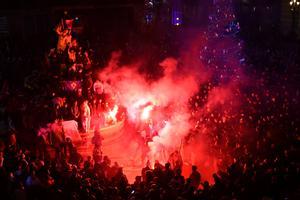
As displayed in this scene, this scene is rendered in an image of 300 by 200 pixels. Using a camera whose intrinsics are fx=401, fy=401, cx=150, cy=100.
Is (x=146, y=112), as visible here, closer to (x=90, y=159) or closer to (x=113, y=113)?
(x=113, y=113)

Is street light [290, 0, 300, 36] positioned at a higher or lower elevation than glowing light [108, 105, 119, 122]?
higher

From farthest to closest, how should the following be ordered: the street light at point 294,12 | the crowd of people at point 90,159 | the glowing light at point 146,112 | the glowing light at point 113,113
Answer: the street light at point 294,12
the glowing light at point 113,113
the glowing light at point 146,112
the crowd of people at point 90,159

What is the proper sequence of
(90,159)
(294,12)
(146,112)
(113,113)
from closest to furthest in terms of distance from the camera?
(90,159)
(146,112)
(113,113)
(294,12)

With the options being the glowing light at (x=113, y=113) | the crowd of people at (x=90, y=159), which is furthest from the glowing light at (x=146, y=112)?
the crowd of people at (x=90, y=159)

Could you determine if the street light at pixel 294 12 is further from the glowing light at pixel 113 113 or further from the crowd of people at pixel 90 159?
the glowing light at pixel 113 113

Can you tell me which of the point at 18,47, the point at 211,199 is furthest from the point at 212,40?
the point at 211,199

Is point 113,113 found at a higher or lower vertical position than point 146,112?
lower

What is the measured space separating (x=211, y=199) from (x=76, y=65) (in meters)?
10.2

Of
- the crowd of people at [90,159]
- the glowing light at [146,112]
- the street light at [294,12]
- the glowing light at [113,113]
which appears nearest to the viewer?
the crowd of people at [90,159]

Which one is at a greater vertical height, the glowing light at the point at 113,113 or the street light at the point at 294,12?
the street light at the point at 294,12

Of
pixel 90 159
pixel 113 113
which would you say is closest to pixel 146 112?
pixel 113 113

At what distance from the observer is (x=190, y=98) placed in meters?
16.5

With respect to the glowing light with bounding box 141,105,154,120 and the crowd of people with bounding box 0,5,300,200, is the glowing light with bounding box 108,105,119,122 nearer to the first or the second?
the crowd of people with bounding box 0,5,300,200

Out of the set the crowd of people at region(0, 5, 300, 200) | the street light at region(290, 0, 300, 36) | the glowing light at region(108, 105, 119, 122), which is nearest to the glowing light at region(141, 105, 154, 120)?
the glowing light at region(108, 105, 119, 122)
